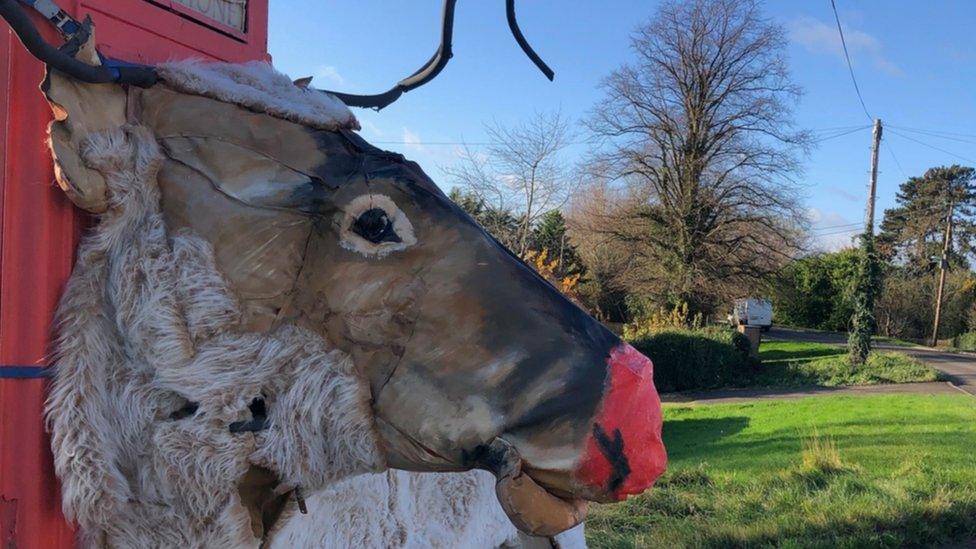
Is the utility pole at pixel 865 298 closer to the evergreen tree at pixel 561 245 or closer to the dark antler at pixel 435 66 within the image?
the evergreen tree at pixel 561 245

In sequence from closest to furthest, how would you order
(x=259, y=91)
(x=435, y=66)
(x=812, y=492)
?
1. (x=259, y=91)
2. (x=435, y=66)
3. (x=812, y=492)

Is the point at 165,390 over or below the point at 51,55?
below

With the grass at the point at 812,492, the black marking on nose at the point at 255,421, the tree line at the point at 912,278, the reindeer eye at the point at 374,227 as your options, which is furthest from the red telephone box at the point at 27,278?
Answer: the tree line at the point at 912,278

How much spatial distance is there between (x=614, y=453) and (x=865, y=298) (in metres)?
27.4

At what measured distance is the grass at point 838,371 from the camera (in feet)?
74.3

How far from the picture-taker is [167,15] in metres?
1.58

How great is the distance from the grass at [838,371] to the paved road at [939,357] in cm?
97

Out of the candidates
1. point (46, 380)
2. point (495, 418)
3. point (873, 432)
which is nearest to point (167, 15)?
point (46, 380)

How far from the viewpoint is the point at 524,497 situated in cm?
124

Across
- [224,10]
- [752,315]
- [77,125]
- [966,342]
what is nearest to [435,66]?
[224,10]

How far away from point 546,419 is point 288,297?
0.52m

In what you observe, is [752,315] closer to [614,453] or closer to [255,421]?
[614,453]

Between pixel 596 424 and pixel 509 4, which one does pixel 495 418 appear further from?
pixel 509 4

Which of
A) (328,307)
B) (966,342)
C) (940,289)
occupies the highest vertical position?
(940,289)
